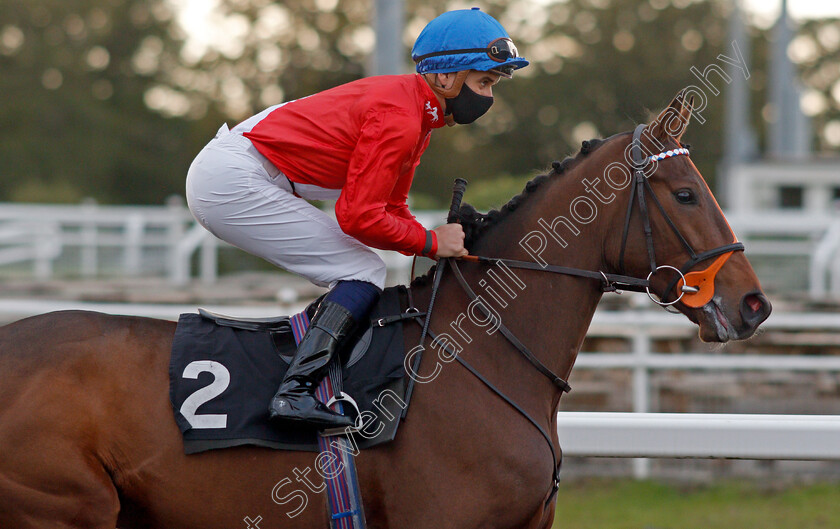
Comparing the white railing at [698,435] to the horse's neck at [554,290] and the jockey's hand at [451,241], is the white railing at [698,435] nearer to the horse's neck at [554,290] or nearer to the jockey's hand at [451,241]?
the horse's neck at [554,290]

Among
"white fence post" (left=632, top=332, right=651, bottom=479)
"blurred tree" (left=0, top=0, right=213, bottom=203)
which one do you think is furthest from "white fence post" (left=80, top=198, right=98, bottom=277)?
"blurred tree" (left=0, top=0, right=213, bottom=203)

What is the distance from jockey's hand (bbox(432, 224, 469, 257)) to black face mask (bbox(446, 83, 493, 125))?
39 centimetres

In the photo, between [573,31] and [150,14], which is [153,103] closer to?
A: [150,14]

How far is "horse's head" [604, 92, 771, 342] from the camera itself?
10.3ft

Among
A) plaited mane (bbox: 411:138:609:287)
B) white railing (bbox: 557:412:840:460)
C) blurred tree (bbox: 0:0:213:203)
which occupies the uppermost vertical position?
plaited mane (bbox: 411:138:609:287)

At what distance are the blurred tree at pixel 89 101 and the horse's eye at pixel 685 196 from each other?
3803 cm

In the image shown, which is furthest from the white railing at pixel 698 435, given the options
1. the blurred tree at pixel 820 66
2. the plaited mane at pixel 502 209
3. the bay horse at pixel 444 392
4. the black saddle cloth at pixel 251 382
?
the blurred tree at pixel 820 66

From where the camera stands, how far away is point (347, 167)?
327 centimetres

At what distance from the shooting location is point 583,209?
3312 mm

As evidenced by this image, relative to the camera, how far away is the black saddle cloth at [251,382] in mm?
3018

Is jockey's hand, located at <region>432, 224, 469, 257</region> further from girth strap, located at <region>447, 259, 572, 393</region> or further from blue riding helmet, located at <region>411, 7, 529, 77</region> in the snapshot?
blue riding helmet, located at <region>411, 7, 529, 77</region>

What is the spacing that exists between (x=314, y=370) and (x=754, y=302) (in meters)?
1.42

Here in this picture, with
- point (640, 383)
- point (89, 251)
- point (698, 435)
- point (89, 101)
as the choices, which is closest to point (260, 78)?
point (89, 101)

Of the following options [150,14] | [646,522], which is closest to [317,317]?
[646,522]
